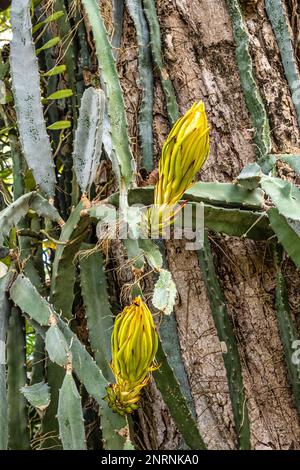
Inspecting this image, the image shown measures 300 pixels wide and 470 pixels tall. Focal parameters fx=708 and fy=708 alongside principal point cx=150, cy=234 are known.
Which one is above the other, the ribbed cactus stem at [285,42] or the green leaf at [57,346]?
the ribbed cactus stem at [285,42]

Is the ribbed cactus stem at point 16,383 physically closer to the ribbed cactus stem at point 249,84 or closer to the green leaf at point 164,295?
the green leaf at point 164,295

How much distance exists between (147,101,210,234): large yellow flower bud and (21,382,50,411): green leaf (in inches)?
14.0

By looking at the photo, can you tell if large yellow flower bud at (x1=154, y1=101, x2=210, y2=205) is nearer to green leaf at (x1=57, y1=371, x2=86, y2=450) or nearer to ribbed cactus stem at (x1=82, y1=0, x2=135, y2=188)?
ribbed cactus stem at (x1=82, y1=0, x2=135, y2=188)

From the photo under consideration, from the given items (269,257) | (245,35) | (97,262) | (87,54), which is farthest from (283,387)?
(87,54)

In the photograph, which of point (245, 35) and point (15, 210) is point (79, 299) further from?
point (245, 35)

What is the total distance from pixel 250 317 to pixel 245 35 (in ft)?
1.93

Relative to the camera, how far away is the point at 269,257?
136cm

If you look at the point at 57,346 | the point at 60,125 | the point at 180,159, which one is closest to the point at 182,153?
the point at 180,159

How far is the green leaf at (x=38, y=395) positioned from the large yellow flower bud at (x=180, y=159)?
355 millimetres

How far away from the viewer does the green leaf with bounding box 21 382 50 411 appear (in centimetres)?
116

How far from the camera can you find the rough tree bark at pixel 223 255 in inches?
51.4

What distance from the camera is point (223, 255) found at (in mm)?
1374

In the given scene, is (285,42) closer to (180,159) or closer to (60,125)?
(60,125)

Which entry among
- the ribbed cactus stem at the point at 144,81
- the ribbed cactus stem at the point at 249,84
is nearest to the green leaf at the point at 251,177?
the ribbed cactus stem at the point at 249,84
